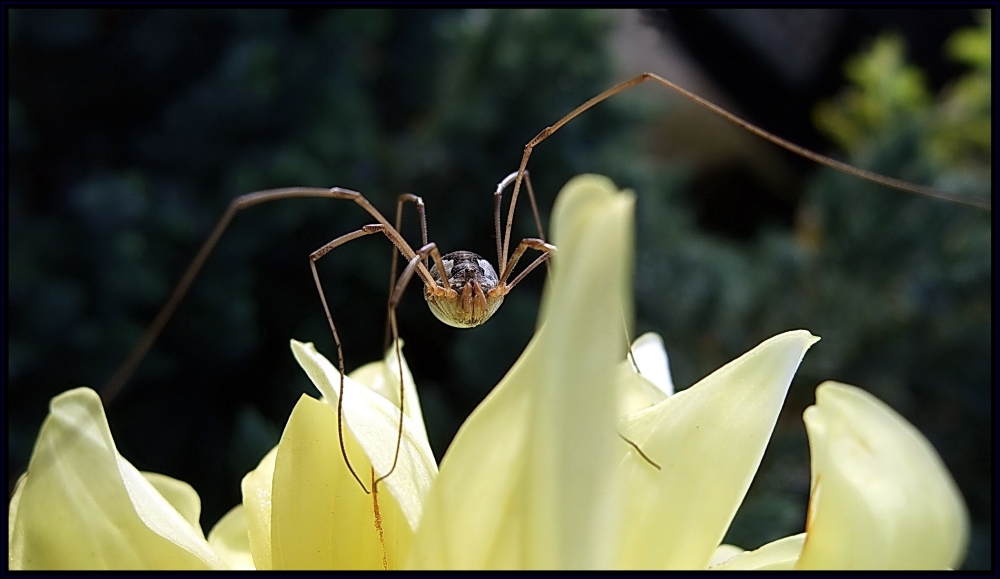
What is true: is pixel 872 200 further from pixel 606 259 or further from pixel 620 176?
pixel 606 259

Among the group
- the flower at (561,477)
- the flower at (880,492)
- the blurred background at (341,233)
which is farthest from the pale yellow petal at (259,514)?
the blurred background at (341,233)

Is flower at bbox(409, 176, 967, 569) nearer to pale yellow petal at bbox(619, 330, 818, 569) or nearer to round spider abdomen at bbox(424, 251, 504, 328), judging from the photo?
pale yellow petal at bbox(619, 330, 818, 569)

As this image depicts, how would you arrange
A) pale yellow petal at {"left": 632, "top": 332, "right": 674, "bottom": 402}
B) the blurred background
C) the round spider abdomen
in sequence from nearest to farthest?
pale yellow petal at {"left": 632, "top": 332, "right": 674, "bottom": 402}, the round spider abdomen, the blurred background

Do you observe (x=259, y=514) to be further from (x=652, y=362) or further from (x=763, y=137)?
(x=763, y=137)

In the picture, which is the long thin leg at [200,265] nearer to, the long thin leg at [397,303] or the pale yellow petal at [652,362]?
the long thin leg at [397,303]

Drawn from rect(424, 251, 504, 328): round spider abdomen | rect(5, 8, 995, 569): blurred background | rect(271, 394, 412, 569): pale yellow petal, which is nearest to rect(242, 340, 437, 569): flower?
rect(271, 394, 412, 569): pale yellow petal

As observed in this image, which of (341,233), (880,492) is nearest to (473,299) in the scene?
(880,492)
